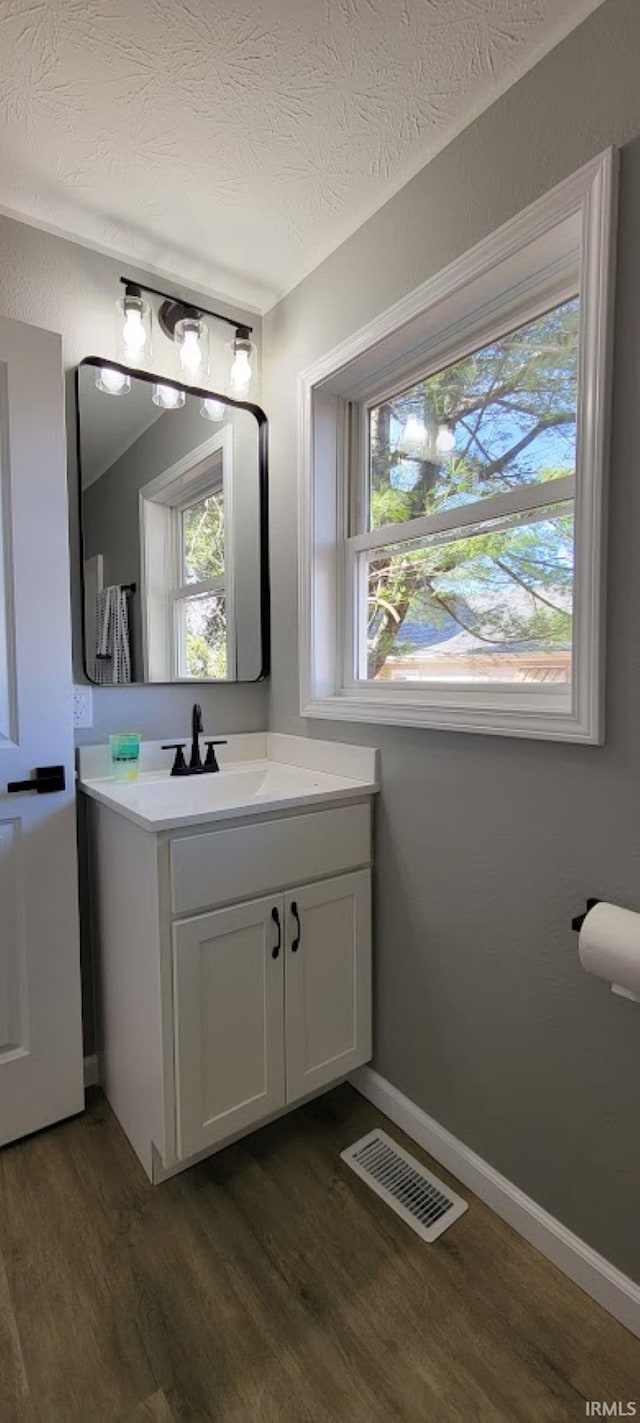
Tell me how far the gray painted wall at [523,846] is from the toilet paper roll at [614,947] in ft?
0.20

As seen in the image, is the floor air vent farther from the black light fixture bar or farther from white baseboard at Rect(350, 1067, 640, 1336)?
the black light fixture bar

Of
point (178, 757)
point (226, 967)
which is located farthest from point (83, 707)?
point (226, 967)

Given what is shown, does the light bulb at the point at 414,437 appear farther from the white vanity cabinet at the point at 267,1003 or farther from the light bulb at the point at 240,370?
the white vanity cabinet at the point at 267,1003

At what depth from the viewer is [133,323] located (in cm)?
163

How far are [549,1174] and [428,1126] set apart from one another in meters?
0.35

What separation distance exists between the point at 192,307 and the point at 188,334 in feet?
0.35

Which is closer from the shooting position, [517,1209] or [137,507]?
[517,1209]

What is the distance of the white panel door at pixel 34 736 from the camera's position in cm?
150

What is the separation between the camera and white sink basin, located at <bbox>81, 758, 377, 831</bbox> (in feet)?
4.38

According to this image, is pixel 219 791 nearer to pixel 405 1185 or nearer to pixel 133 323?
pixel 405 1185

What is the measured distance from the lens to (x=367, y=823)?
163cm

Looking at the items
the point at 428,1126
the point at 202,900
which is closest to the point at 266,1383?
the point at 428,1126

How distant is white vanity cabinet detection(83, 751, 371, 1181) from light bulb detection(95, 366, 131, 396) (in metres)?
1.12

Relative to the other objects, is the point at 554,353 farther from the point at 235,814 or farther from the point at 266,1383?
the point at 266,1383
